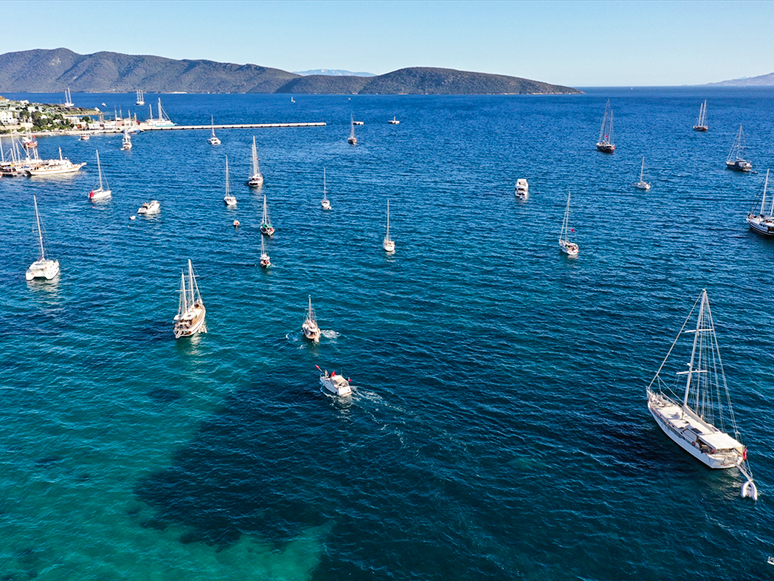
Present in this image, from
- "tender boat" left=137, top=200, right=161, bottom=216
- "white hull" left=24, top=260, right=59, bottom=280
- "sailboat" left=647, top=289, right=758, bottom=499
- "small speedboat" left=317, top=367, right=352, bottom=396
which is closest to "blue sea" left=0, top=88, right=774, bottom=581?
"small speedboat" left=317, top=367, right=352, bottom=396

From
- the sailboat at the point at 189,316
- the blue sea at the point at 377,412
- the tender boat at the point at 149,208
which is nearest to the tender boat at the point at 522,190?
the blue sea at the point at 377,412

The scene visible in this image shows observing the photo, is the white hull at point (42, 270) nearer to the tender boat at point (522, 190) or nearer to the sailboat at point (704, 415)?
the sailboat at point (704, 415)

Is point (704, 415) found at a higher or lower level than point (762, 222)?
lower

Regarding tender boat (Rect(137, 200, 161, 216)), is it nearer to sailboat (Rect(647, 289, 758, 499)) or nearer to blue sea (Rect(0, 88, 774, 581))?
blue sea (Rect(0, 88, 774, 581))

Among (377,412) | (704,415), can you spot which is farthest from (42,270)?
(704,415)

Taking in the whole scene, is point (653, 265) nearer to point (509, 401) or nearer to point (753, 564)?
point (509, 401)

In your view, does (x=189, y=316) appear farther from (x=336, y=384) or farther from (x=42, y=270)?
(x=42, y=270)

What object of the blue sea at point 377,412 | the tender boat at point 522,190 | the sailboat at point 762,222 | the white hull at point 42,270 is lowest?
the blue sea at point 377,412
